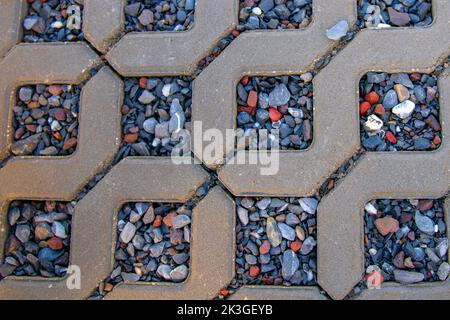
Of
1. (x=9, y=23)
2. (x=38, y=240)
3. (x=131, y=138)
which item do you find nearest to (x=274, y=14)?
(x=131, y=138)

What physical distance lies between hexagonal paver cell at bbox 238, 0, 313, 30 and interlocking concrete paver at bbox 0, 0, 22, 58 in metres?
0.54

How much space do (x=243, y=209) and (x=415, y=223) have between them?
37cm

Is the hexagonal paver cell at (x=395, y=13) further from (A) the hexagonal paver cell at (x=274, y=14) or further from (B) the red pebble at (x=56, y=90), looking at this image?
(B) the red pebble at (x=56, y=90)

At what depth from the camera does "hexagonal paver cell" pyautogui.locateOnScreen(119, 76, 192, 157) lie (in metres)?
1.05

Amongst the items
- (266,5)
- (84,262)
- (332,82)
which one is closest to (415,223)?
(332,82)

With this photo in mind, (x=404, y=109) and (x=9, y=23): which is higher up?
(x=9, y=23)

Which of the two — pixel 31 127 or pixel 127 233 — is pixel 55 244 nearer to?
pixel 127 233

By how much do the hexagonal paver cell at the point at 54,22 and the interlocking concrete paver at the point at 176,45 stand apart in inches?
5.1

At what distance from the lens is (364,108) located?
3.36 feet

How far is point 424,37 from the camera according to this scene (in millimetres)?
1029

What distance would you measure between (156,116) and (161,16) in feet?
0.80

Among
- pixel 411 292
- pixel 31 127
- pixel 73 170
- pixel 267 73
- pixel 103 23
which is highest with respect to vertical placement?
pixel 103 23

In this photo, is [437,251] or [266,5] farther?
[266,5]
